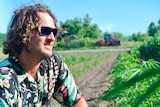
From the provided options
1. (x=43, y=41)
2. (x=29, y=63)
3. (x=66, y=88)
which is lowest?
(x=66, y=88)

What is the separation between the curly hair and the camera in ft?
7.42

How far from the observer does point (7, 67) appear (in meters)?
2.13

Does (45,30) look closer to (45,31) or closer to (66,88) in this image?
(45,31)

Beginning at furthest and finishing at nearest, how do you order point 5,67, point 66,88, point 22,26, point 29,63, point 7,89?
1. point 66,88
2. point 22,26
3. point 29,63
4. point 5,67
5. point 7,89

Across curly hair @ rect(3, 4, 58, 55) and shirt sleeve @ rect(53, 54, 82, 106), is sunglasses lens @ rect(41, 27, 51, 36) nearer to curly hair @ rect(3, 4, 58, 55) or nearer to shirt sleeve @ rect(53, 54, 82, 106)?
curly hair @ rect(3, 4, 58, 55)

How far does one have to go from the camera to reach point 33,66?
2.25 metres

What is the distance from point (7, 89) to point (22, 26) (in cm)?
50

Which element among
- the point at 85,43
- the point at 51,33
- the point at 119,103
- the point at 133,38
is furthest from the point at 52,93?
the point at 133,38

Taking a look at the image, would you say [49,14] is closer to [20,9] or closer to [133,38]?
[20,9]

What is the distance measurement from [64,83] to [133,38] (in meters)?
68.8

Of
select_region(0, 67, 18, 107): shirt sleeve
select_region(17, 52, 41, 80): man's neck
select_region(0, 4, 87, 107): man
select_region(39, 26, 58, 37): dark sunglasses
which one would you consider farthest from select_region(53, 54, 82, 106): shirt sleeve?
select_region(0, 67, 18, 107): shirt sleeve

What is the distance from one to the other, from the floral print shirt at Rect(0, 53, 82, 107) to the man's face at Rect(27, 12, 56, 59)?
5.7 inches

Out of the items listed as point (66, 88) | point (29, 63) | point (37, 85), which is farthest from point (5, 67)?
point (66, 88)

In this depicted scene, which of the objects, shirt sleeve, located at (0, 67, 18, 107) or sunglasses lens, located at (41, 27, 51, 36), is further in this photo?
sunglasses lens, located at (41, 27, 51, 36)
